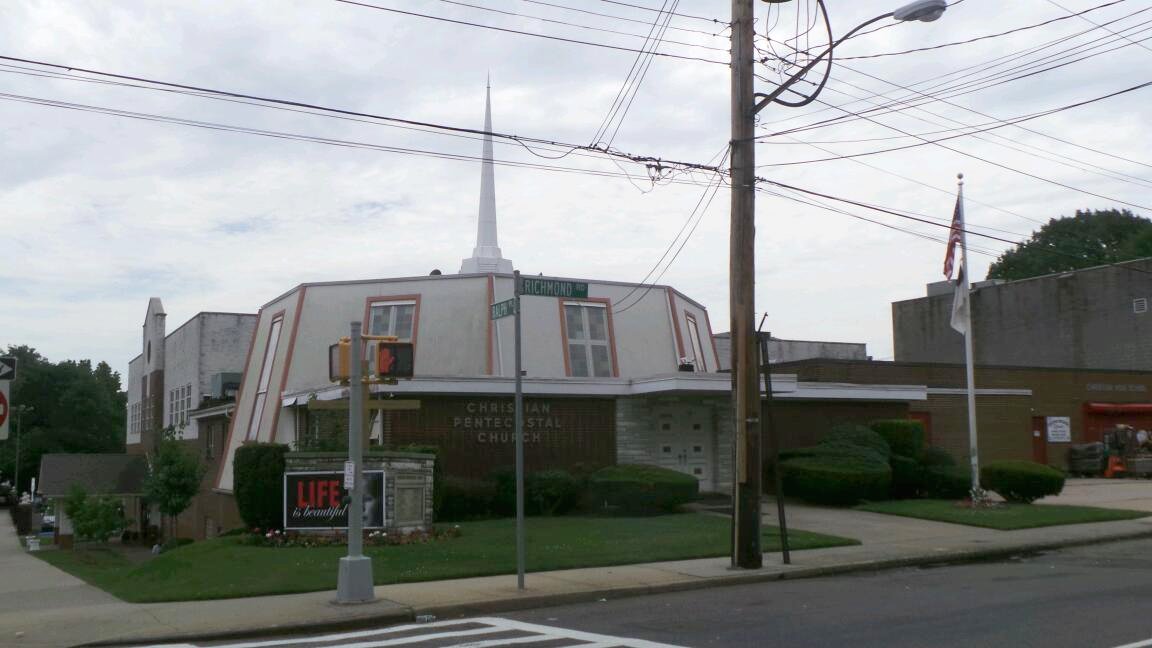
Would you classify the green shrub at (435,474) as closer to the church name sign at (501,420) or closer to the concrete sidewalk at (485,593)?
the church name sign at (501,420)

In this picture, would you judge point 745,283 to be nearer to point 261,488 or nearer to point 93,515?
point 261,488

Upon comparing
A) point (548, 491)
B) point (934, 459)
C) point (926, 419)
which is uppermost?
point (926, 419)

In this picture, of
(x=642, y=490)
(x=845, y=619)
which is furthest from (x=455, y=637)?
(x=642, y=490)

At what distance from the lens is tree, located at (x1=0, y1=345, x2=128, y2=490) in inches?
3521

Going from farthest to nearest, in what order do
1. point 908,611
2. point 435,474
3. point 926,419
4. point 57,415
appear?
point 57,415 → point 926,419 → point 435,474 → point 908,611

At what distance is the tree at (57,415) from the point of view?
89.4 metres

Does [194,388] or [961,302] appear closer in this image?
[961,302]

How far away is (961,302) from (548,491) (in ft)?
32.6

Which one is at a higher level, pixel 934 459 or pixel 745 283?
pixel 745 283

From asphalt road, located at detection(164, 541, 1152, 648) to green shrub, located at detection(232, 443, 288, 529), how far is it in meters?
9.04

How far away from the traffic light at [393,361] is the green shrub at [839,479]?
13.9m

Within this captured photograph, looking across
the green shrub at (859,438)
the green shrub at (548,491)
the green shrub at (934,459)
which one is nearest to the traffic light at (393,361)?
the green shrub at (548,491)

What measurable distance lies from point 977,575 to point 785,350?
39608mm

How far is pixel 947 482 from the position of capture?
25.7 meters
